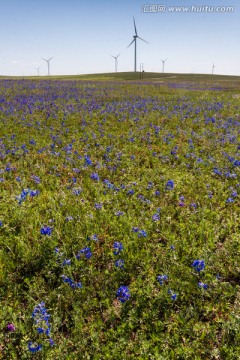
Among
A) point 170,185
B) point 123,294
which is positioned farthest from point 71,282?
point 170,185

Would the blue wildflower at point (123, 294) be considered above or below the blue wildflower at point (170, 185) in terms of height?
below

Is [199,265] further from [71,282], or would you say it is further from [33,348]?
[33,348]

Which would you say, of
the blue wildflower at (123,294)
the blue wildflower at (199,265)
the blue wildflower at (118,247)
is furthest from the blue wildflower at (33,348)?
the blue wildflower at (199,265)

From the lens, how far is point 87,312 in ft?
12.5

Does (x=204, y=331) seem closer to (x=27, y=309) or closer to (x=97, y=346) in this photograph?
(x=97, y=346)

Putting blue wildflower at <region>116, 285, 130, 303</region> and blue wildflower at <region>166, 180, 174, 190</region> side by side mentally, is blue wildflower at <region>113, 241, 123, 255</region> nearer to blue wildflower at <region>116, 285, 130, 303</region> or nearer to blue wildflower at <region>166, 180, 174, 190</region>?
blue wildflower at <region>116, 285, 130, 303</region>

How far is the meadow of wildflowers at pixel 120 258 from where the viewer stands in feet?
11.2

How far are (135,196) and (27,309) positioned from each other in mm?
3628

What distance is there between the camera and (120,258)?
4.66 m

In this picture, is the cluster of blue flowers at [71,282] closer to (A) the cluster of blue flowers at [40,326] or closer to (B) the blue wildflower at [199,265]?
(A) the cluster of blue flowers at [40,326]

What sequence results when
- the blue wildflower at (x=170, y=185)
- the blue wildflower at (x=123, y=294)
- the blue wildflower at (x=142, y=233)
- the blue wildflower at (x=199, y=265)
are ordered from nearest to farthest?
the blue wildflower at (x=123, y=294) < the blue wildflower at (x=199, y=265) < the blue wildflower at (x=142, y=233) < the blue wildflower at (x=170, y=185)

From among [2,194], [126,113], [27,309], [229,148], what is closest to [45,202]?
[2,194]

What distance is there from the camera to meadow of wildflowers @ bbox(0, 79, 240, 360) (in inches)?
134

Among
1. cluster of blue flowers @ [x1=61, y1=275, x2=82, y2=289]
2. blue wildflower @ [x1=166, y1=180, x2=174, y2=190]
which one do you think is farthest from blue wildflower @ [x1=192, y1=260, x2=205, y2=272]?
blue wildflower @ [x1=166, y1=180, x2=174, y2=190]
